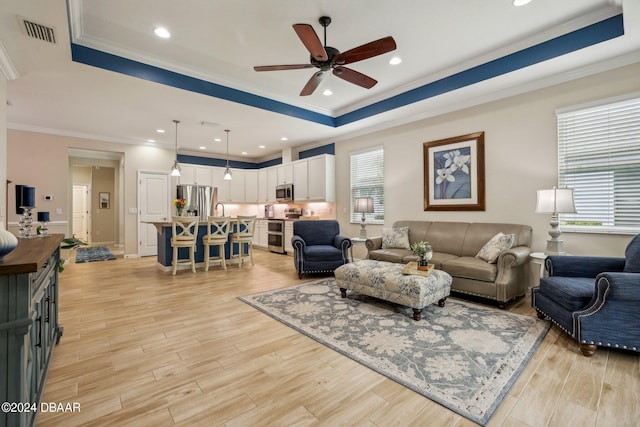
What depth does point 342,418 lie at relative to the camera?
5.32 feet

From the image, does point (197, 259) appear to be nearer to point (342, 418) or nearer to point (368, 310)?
point (368, 310)

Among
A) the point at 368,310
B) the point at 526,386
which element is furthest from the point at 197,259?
the point at 526,386

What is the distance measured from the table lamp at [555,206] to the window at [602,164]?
408 mm

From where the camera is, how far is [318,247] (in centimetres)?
512

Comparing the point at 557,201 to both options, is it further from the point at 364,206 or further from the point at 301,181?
the point at 301,181

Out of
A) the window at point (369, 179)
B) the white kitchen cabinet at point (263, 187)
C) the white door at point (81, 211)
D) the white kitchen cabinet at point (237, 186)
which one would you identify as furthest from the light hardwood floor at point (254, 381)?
the white door at point (81, 211)

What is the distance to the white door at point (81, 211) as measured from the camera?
32.9 ft

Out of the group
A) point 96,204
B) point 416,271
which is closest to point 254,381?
point 416,271

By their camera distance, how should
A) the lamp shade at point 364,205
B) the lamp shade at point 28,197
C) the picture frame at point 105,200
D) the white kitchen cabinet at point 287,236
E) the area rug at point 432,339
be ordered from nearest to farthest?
1. the area rug at point 432,339
2. the lamp shade at point 28,197
3. the lamp shade at point 364,205
4. the white kitchen cabinet at point 287,236
5. the picture frame at point 105,200

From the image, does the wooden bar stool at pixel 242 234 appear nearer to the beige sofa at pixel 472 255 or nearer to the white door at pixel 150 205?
the beige sofa at pixel 472 255

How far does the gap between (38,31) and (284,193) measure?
17.7ft

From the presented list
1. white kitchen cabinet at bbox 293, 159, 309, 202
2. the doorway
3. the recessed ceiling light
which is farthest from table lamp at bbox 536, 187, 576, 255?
the doorway

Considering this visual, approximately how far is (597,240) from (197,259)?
6018mm

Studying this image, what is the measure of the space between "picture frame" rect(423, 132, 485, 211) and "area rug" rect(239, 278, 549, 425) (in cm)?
Answer: 168
